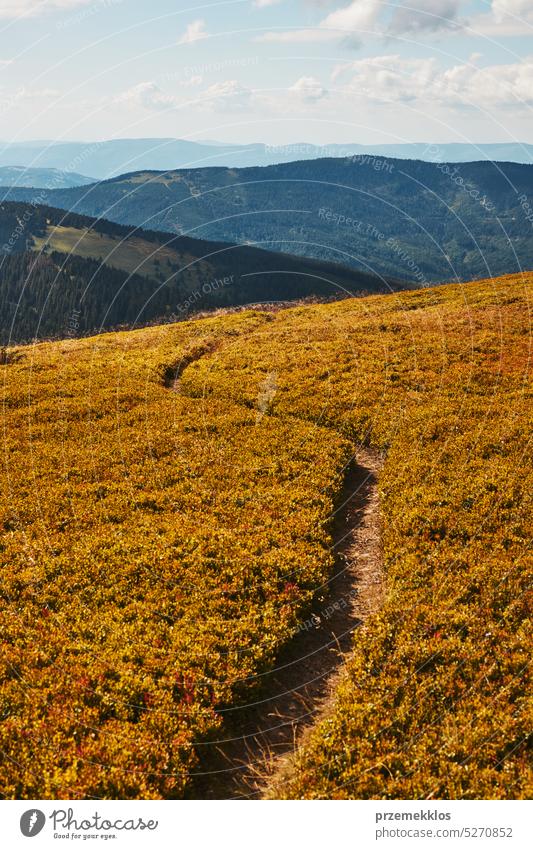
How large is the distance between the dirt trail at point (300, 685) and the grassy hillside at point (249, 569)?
0.51 m

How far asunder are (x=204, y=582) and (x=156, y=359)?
3111cm

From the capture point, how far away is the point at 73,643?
1572 cm

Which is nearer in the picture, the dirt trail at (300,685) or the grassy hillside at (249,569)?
the grassy hillside at (249,569)

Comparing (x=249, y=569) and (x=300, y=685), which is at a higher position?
(x=249, y=569)

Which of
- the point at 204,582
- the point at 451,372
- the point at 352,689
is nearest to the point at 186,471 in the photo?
the point at 204,582

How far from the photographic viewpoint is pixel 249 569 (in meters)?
19.0

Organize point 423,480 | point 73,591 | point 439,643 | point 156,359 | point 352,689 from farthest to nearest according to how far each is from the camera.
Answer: point 156,359 < point 423,480 < point 73,591 < point 439,643 < point 352,689

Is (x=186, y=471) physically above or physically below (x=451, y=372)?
below

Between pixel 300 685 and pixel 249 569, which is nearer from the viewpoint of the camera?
pixel 300 685

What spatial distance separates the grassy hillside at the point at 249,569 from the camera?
489 inches

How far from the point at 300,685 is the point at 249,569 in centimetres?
449

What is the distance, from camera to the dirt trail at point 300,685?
12742 mm

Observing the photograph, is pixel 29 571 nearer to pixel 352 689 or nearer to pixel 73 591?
pixel 73 591

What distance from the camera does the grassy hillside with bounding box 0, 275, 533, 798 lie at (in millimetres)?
12430
